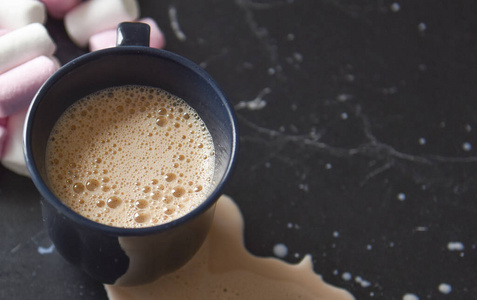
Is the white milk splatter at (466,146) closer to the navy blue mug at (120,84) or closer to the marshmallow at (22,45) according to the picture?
the navy blue mug at (120,84)

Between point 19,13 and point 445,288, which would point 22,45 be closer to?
point 19,13

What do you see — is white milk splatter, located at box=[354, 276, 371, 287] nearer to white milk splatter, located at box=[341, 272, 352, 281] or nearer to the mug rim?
white milk splatter, located at box=[341, 272, 352, 281]

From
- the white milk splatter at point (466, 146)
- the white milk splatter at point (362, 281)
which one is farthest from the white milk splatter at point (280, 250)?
the white milk splatter at point (466, 146)

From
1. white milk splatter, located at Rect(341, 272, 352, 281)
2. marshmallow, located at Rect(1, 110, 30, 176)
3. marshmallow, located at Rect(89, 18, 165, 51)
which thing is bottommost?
white milk splatter, located at Rect(341, 272, 352, 281)

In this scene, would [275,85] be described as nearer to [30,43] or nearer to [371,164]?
[371,164]

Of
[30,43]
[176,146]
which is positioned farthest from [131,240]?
[30,43]

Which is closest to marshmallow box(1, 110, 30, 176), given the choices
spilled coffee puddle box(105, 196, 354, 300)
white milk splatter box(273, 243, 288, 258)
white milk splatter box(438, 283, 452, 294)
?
spilled coffee puddle box(105, 196, 354, 300)
